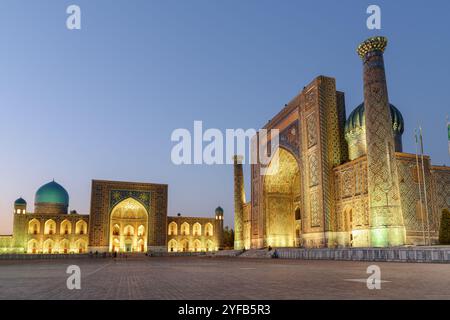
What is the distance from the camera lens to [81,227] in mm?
44312

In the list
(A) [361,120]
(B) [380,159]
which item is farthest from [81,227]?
(B) [380,159]

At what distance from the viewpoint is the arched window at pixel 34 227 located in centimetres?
4281

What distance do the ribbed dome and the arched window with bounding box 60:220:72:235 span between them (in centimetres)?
3197

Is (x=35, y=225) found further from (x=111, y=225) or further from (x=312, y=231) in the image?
(x=312, y=231)

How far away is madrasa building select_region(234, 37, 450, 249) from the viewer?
1863 cm

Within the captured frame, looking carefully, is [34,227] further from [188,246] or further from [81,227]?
[188,246]

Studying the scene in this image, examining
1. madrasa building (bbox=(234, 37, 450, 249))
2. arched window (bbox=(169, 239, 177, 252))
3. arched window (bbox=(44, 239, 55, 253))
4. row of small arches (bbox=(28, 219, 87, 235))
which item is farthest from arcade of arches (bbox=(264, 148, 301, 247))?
arched window (bbox=(44, 239, 55, 253))

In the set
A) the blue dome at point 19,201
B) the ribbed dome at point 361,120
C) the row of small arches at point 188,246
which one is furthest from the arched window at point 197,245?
the ribbed dome at point 361,120

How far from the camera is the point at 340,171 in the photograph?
23141 mm

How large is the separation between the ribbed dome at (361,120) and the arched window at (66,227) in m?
32.0
